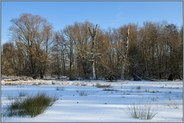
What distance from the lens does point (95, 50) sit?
4894cm

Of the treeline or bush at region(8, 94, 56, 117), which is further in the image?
the treeline

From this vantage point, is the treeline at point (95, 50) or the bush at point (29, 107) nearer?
the bush at point (29, 107)

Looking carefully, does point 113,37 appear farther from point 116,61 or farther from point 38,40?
point 38,40

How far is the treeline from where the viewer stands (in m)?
48.8

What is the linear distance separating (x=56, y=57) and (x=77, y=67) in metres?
4.21

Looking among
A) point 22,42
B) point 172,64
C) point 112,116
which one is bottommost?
point 112,116

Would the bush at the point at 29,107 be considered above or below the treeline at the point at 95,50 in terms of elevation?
below

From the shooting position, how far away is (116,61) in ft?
173

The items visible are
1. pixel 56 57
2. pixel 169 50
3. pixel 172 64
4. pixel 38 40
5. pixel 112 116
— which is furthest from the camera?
pixel 56 57

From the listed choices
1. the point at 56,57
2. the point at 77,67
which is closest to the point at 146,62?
the point at 77,67

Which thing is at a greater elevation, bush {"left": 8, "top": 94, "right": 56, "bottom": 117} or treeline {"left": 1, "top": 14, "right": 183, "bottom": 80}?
treeline {"left": 1, "top": 14, "right": 183, "bottom": 80}

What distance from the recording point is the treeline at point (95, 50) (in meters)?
48.8

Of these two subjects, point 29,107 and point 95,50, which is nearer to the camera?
point 29,107

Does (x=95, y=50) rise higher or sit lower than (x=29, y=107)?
higher
